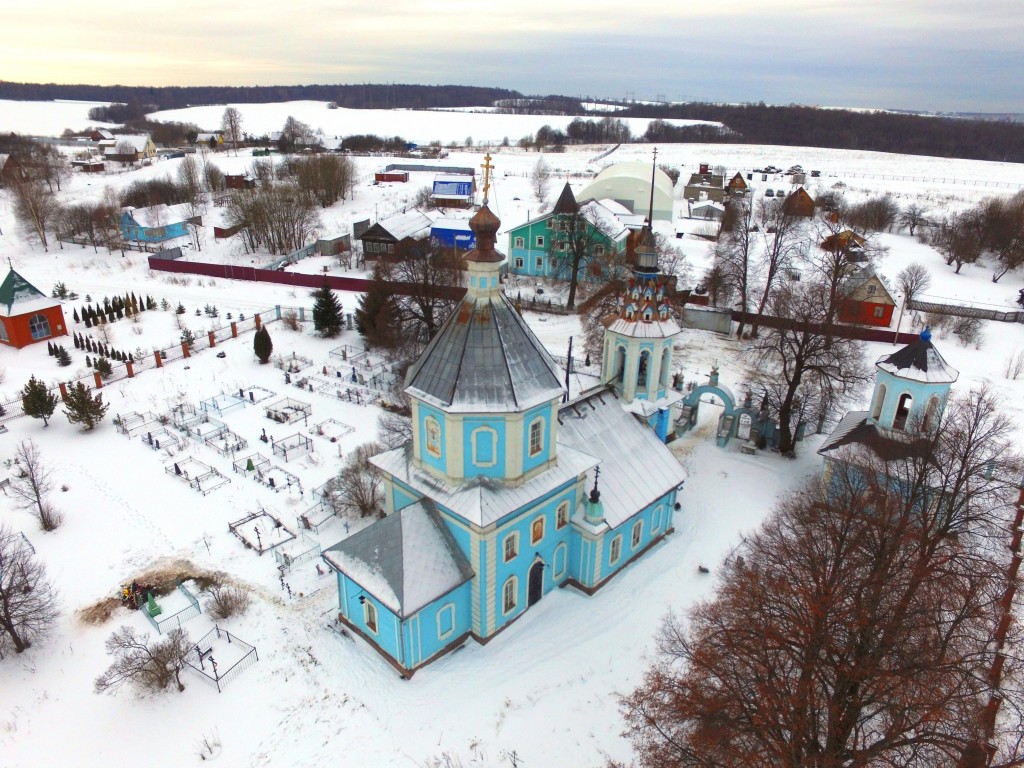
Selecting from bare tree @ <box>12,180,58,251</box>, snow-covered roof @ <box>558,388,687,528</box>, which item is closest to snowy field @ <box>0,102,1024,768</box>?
snow-covered roof @ <box>558,388,687,528</box>

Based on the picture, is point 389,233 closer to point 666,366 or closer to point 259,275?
point 259,275

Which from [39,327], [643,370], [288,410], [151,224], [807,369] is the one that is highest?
[643,370]

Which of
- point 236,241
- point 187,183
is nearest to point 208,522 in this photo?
point 236,241

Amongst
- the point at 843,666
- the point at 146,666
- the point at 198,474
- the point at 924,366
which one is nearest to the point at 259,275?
the point at 198,474

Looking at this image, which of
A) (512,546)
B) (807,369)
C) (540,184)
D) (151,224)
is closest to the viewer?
(512,546)

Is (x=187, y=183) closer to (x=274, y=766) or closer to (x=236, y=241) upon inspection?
(x=236, y=241)

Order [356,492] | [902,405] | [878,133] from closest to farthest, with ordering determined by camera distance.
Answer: [356,492] → [902,405] → [878,133]

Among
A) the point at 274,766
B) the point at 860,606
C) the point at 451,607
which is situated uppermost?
the point at 860,606
